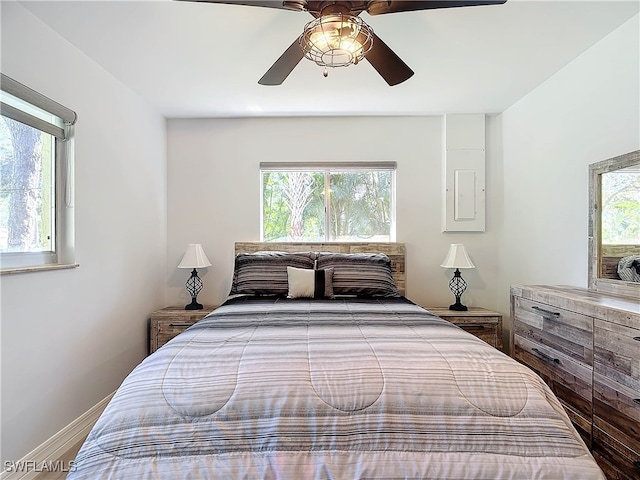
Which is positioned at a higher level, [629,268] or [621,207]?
[621,207]

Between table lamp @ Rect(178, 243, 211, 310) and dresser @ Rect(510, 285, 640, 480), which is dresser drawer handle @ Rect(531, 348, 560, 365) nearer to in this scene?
Result: dresser @ Rect(510, 285, 640, 480)

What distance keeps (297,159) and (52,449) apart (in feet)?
9.16

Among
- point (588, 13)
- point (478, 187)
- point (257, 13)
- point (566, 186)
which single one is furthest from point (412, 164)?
point (257, 13)

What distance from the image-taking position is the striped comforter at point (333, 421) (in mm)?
1050

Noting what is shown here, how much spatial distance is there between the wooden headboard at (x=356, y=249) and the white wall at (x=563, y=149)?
3.20ft

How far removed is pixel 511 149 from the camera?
10.6 ft

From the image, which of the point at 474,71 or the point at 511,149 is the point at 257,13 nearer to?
the point at 474,71

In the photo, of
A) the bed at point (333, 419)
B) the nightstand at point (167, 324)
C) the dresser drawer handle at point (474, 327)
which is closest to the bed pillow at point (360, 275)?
the dresser drawer handle at point (474, 327)

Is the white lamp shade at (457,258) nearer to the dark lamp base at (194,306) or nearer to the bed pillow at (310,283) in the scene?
the bed pillow at (310,283)

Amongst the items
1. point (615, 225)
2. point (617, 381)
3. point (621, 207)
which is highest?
point (621, 207)

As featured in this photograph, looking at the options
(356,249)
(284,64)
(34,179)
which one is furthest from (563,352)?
(34,179)

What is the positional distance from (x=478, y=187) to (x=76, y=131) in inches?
130

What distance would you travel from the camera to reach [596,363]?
66.7 inches

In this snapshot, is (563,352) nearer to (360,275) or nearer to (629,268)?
(629,268)
